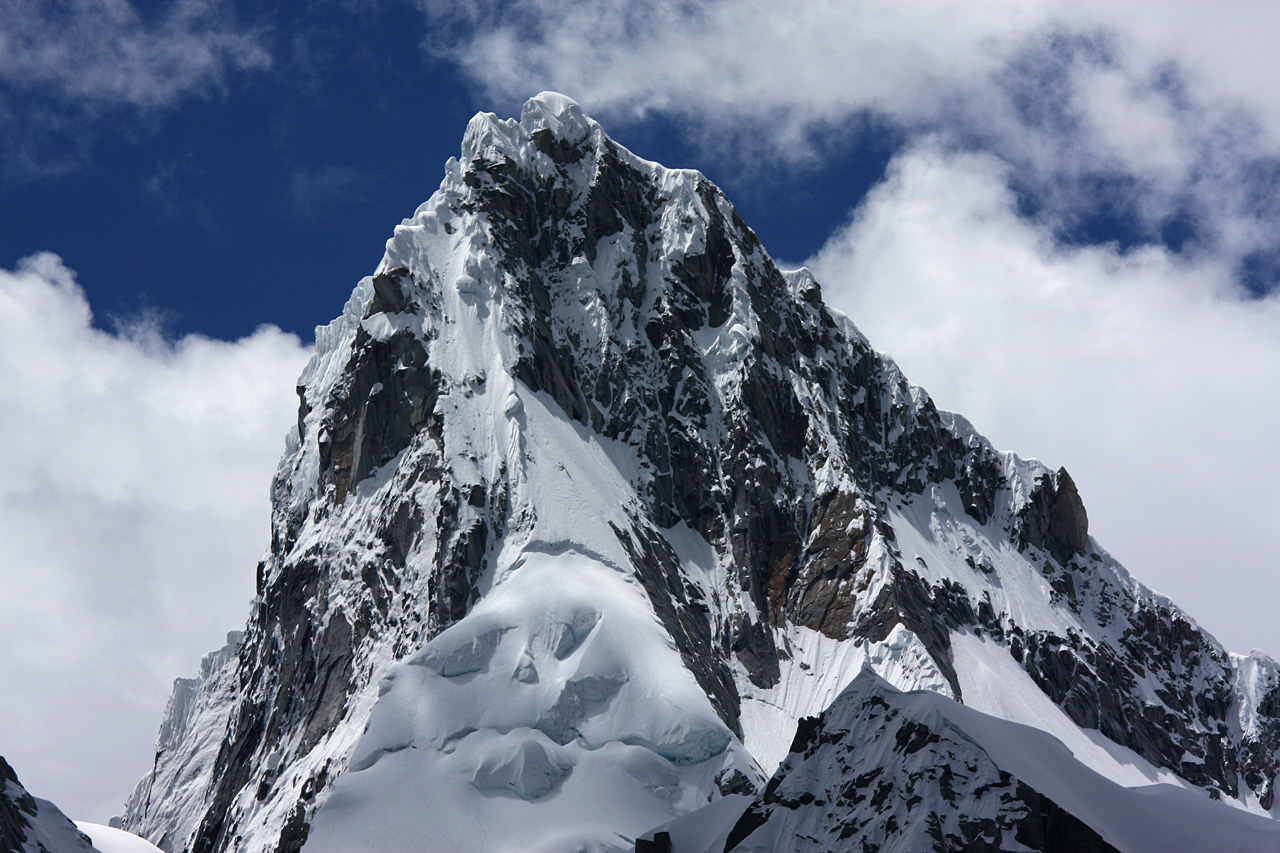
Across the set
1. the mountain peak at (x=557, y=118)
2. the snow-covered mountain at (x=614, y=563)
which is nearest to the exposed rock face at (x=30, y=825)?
the snow-covered mountain at (x=614, y=563)

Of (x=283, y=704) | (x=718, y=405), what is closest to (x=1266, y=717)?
(x=718, y=405)

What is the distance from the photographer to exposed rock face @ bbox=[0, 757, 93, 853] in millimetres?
58688

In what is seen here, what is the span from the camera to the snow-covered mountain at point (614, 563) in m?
109

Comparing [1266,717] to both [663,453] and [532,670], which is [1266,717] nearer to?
[663,453]

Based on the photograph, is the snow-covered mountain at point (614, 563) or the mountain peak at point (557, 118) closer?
the snow-covered mountain at point (614, 563)

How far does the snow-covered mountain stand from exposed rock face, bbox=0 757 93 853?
34.1 meters

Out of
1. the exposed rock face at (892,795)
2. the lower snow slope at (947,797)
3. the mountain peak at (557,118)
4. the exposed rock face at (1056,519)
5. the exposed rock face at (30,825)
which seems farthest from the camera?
the exposed rock face at (1056,519)

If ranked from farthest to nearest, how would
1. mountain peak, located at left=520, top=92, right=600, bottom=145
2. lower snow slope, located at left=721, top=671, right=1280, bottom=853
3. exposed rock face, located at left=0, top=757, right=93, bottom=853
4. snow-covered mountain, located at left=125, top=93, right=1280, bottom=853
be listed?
→ 1. mountain peak, located at left=520, top=92, right=600, bottom=145
2. snow-covered mountain, located at left=125, top=93, right=1280, bottom=853
3. exposed rock face, located at left=0, top=757, right=93, bottom=853
4. lower snow slope, located at left=721, top=671, right=1280, bottom=853

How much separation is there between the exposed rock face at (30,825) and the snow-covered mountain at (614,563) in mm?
34105

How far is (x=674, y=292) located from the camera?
17000cm

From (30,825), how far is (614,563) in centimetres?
7079

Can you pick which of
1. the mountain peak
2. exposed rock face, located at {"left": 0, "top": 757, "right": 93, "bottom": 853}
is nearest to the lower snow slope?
exposed rock face, located at {"left": 0, "top": 757, "right": 93, "bottom": 853}

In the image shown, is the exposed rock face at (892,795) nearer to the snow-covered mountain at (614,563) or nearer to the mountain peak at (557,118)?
the snow-covered mountain at (614,563)

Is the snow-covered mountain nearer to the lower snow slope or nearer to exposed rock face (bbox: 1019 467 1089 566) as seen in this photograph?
exposed rock face (bbox: 1019 467 1089 566)
